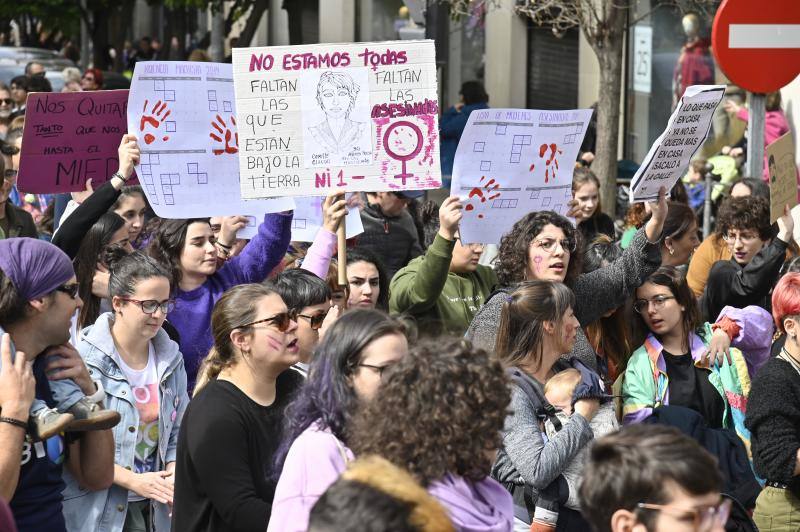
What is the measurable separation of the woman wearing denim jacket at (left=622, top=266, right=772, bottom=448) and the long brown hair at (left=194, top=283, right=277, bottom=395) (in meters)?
2.04

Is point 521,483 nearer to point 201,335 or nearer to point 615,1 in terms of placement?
point 201,335

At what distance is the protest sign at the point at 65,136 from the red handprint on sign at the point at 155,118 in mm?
362

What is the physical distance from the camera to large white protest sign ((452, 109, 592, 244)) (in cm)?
663

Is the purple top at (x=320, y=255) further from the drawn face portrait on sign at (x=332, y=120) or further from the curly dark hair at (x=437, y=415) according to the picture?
the curly dark hair at (x=437, y=415)

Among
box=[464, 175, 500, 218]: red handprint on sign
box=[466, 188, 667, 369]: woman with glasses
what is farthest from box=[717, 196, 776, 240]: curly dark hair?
box=[464, 175, 500, 218]: red handprint on sign

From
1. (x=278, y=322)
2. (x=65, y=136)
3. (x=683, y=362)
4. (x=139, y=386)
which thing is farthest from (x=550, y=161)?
(x=278, y=322)

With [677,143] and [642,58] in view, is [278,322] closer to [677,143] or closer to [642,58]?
[677,143]

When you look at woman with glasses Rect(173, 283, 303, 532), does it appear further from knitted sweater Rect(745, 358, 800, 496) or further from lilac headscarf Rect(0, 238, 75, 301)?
knitted sweater Rect(745, 358, 800, 496)

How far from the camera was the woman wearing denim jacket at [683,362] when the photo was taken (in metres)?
5.96

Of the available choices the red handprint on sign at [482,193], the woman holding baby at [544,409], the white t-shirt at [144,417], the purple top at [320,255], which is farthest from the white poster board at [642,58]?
the white t-shirt at [144,417]

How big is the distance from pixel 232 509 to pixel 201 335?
6.64 feet

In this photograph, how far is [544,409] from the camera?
4844 millimetres

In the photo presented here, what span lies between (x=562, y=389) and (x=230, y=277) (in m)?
2.01

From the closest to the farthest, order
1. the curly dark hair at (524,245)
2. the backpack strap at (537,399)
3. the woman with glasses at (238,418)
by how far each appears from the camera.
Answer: the woman with glasses at (238,418) < the backpack strap at (537,399) < the curly dark hair at (524,245)
